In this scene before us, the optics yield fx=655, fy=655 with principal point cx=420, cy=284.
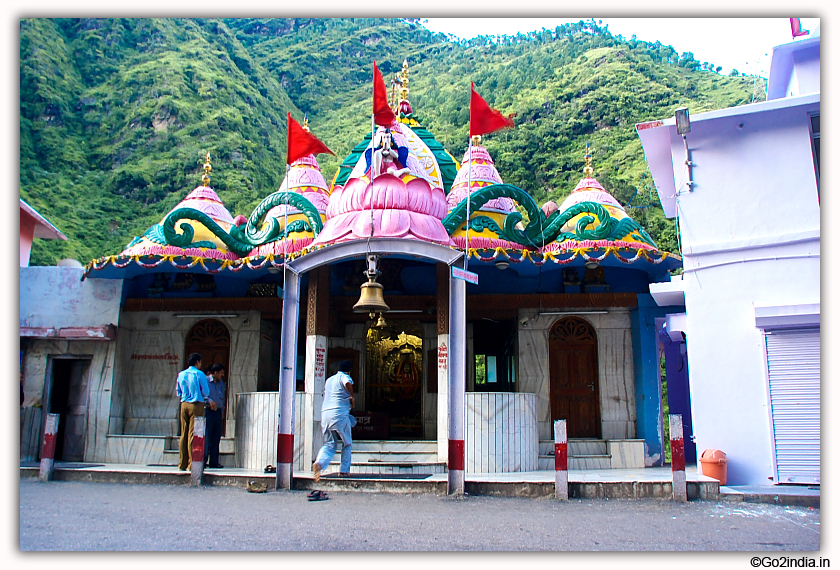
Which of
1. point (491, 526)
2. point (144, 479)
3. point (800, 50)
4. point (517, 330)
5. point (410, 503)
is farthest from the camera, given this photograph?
point (517, 330)

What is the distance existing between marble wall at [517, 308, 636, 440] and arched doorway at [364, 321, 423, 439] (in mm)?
2643

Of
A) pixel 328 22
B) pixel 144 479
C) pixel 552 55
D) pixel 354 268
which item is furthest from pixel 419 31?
pixel 144 479

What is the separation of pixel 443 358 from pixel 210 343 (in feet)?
18.7

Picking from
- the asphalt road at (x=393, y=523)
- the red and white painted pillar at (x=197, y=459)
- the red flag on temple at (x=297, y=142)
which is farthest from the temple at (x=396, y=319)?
the asphalt road at (x=393, y=523)

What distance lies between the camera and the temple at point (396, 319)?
931 centimetres

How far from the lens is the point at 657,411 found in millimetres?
11570

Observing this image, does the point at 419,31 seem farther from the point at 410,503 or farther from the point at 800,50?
the point at 410,503

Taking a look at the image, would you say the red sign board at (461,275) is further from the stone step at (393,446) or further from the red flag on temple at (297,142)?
the stone step at (393,446)

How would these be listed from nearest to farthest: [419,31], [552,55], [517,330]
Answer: [517,330] → [419,31] → [552,55]

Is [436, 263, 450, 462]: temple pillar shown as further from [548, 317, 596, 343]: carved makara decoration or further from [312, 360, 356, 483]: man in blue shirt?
[548, 317, 596, 343]: carved makara decoration

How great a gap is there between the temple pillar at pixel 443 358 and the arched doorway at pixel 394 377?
4549 mm

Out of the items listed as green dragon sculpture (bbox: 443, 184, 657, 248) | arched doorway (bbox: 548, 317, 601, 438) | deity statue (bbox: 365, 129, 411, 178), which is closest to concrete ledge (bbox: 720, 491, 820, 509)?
arched doorway (bbox: 548, 317, 601, 438)

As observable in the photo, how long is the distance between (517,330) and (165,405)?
6.81 m

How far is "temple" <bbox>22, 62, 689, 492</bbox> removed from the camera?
9.31 meters
